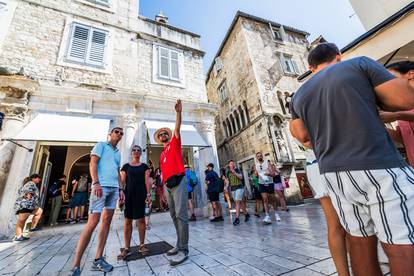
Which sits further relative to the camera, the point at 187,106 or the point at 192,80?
the point at 192,80

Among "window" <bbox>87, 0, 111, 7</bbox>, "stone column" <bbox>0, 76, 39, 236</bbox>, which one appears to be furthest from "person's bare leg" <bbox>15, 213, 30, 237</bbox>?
"window" <bbox>87, 0, 111, 7</bbox>

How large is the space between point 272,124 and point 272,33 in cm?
844

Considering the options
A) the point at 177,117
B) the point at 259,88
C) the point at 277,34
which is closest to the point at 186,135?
the point at 177,117

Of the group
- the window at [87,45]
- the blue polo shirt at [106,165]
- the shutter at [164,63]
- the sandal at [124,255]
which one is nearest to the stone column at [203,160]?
the shutter at [164,63]

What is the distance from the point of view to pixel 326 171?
43.6 inches

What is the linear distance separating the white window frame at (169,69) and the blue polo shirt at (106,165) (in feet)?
20.6

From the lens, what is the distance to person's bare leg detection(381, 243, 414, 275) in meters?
0.77

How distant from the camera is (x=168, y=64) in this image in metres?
9.05

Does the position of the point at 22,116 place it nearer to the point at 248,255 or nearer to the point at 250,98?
the point at 248,255

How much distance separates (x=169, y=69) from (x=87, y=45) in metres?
3.38

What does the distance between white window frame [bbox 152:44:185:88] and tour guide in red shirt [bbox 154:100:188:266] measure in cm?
626

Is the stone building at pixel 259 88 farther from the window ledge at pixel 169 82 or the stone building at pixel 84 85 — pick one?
the window ledge at pixel 169 82

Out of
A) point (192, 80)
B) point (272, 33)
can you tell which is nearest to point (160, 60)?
point (192, 80)

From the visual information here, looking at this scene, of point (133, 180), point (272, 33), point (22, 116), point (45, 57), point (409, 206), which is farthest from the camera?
point (272, 33)
